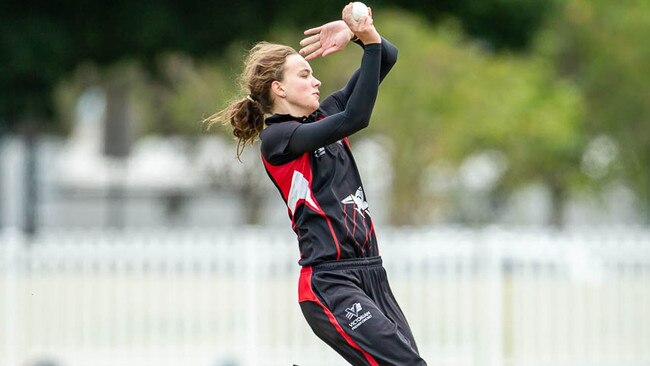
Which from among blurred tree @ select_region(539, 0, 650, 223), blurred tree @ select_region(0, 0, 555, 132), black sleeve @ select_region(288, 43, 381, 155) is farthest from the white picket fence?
blurred tree @ select_region(539, 0, 650, 223)

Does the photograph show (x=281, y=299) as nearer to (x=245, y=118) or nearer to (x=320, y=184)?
(x=245, y=118)

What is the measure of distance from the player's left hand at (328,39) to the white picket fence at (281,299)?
6981 millimetres

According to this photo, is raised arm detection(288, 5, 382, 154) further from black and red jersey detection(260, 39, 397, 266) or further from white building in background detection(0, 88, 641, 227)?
white building in background detection(0, 88, 641, 227)

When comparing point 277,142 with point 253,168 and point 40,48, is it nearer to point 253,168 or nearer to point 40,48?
point 40,48

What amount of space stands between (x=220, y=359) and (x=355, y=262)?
7.29m

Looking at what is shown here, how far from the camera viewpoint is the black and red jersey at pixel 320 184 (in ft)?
17.2

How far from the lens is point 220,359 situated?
490 inches

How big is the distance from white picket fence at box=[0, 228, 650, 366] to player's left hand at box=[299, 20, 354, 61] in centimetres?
698

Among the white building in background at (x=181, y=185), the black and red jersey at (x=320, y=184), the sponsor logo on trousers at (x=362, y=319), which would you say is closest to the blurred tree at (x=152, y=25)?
the black and red jersey at (x=320, y=184)

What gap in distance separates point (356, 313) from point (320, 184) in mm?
514

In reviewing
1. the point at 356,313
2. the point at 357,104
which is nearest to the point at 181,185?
the point at 356,313

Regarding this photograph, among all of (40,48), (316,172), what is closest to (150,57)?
(40,48)

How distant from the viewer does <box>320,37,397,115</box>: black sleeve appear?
5570 millimetres

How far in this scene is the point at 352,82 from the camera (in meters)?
5.63
